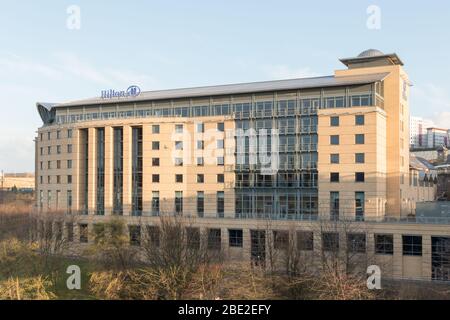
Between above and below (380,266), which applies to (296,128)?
above

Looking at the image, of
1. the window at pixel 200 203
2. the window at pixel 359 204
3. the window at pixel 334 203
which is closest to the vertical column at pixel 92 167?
the window at pixel 200 203

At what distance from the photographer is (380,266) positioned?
46094 millimetres

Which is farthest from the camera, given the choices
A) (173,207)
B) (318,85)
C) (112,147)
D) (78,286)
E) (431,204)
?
(112,147)

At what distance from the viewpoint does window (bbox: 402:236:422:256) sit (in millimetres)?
49188

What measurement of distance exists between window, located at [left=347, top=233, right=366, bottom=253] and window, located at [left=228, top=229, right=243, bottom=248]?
13.0 m

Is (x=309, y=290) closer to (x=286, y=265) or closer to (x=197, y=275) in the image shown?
(x=286, y=265)

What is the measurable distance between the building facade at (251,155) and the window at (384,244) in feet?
1.77

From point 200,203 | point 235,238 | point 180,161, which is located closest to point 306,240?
point 235,238

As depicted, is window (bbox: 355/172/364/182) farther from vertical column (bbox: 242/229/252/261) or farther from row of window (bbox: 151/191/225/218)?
row of window (bbox: 151/191/225/218)

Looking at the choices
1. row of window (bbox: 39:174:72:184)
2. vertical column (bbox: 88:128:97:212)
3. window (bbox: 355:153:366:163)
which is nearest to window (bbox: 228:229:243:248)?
window (bbox: 355:153:366:163)

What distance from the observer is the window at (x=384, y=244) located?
5053cm
